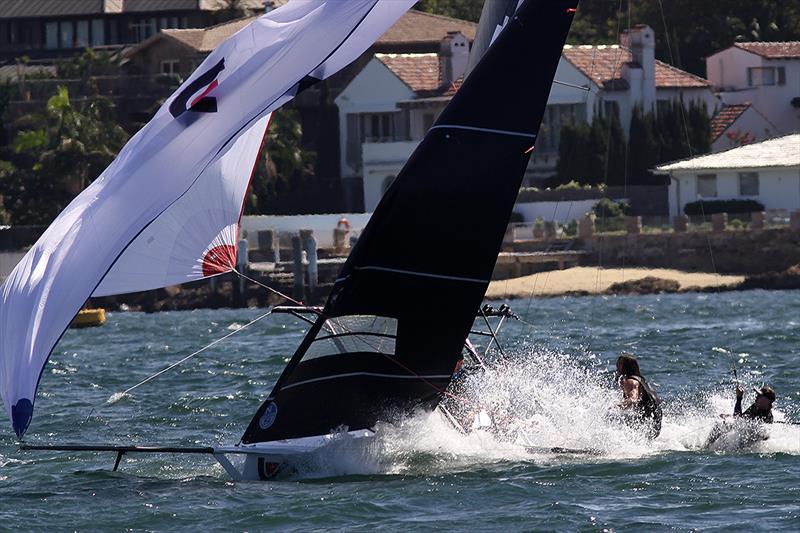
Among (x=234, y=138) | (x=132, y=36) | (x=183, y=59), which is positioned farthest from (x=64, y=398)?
(x=132, y=36)

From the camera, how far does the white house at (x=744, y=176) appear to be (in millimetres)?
49156

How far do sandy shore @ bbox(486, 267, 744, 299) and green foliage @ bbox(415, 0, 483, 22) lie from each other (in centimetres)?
2879

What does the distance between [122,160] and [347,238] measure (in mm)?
34498

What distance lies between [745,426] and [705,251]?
31.0 meters

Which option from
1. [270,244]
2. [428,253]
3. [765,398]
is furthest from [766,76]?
[428,253]

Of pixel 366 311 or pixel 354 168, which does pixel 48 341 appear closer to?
pixel 366 311

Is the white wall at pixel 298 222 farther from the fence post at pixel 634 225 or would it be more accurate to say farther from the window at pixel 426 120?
the fence post at pixel 634 225

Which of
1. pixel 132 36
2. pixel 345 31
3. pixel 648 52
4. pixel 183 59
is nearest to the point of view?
pixel 345 31

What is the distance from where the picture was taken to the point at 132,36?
7181 cm

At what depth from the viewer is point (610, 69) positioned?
55531 millimetres

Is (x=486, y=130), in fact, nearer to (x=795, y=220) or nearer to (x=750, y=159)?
(x=795, y=220)

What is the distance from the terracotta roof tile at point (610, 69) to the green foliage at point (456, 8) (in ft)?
51.6

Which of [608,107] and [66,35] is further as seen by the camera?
[66,35]

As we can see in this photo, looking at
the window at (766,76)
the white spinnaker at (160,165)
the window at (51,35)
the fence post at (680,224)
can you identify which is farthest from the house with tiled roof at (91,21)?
the white spinnaker at (160,165)
